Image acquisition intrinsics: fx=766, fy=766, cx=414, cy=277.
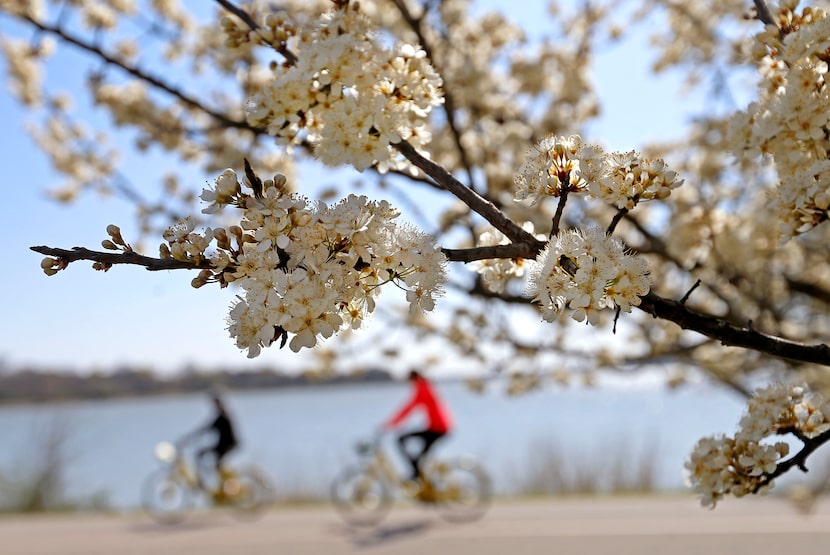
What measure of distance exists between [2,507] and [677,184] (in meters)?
12.9

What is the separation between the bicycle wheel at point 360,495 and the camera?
32.2ft

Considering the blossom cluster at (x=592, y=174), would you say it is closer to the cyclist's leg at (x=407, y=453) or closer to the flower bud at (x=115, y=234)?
the flower bud at (x=115, y=234)

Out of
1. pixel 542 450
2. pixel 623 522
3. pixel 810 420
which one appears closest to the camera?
pixel 810 420

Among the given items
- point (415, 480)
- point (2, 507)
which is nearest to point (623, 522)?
point (415, 480)

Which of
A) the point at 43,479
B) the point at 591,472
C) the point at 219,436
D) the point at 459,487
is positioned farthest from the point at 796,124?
the point at 43,479

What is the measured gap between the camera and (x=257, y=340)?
3.90 ft

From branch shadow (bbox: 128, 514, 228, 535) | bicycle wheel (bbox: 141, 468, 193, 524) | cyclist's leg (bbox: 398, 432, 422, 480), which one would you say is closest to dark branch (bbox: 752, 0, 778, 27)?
cyclist's leg (bbox: 398, 432, 422, 480)

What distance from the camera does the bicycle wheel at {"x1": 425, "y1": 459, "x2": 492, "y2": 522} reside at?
9547mm

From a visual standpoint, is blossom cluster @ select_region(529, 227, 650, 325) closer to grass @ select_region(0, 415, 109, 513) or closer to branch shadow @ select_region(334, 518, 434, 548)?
branch shadow @ select_region(334, 518, 434, 548)

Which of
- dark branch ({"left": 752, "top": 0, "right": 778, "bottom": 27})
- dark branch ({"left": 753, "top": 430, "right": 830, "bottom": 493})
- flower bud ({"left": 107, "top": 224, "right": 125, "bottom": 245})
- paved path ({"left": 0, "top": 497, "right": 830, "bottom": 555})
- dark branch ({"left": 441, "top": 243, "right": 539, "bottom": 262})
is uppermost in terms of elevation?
dark branch ({"left": 752, "top": 0, "right": 778, "bottom": 27})

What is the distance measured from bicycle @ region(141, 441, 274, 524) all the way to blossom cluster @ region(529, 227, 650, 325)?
9.94 m

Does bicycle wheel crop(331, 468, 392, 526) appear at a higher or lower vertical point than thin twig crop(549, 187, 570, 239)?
lower

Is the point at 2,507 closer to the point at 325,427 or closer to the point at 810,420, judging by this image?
the point at 810,420

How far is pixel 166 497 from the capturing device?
10523 mm
